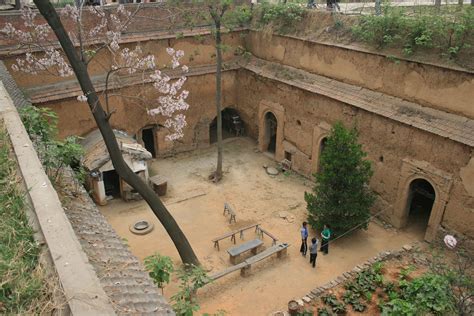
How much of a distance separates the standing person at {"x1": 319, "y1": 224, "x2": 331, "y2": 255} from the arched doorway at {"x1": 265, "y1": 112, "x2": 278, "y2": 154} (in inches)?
302

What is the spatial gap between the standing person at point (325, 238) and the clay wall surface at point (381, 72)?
16.8ft

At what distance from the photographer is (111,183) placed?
16812 mm

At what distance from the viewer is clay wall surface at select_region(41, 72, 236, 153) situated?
1673 centimetres

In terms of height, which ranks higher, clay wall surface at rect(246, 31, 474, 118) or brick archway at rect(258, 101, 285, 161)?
clay wall surface at rect(246, 31, 474, 118)

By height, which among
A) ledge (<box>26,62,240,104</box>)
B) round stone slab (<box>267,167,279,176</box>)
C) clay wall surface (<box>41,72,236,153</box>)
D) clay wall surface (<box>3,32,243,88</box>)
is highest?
clay wall surface (<box>3,32,243,88</box>)

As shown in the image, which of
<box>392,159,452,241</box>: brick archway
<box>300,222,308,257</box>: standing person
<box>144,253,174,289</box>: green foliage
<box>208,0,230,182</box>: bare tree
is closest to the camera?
<box>144,253,174,289</box>: green foliage

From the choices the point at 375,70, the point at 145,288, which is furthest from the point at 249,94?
the point at 145,288

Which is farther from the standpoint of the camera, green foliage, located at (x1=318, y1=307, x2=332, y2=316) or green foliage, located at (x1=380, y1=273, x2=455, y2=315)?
green foliage, located at (x1=318, y1=307, x2=332, y2=316)

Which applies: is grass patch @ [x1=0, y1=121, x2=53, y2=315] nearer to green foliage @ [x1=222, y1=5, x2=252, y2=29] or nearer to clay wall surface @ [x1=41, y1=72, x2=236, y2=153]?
clay wall surface @ [x1=41, y1=72, x2=236, y2=153]

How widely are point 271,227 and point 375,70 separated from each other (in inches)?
264

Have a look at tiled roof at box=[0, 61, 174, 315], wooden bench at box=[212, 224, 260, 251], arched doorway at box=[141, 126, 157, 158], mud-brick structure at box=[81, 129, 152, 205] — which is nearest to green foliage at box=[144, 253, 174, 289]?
tiled roof at box=[0, 61, 174, 315]

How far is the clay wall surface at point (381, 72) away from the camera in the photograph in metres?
12.5

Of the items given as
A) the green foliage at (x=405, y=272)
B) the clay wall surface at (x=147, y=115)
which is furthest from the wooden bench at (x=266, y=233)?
the clay wall surface at (x=147, y=115)

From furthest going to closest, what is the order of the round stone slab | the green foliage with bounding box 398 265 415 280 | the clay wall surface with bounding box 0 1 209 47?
the round stone slab
the clay wall surface with bounding box 0 1 209 47
the green foliage with bounding box 398 265 415 280
